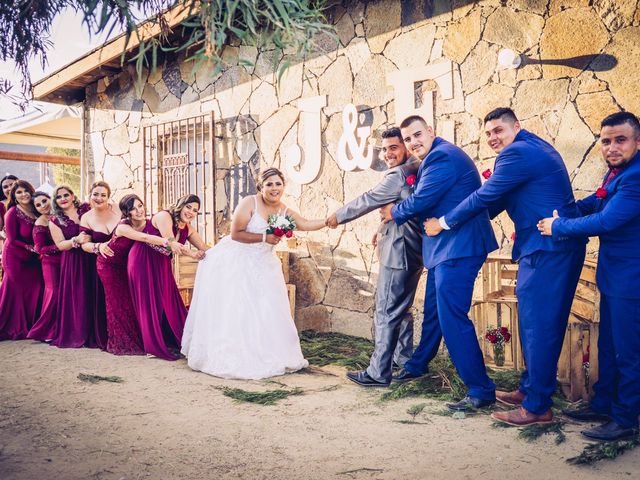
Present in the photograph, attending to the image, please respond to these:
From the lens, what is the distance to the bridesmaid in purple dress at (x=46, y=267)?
22.2ft

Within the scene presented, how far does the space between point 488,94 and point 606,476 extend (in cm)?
358

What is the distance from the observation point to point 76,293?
667cm

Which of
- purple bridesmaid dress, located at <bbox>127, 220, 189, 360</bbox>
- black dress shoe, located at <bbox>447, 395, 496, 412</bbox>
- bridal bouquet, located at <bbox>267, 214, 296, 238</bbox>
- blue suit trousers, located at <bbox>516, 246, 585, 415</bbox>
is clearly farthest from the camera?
purple bridesmaid dress, located at <bbox>127, 220, 189, 360</bbox>

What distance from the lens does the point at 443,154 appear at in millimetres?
4375

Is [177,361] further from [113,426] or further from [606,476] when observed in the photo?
[606,476]

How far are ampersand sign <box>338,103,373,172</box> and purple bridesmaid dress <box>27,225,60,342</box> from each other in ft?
11.3

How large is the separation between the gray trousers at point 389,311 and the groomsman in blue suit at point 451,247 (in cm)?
18

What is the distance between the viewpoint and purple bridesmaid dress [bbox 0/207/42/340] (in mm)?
6996

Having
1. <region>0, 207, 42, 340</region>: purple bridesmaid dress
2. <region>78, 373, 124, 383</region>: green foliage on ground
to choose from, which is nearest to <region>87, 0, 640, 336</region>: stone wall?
<region>0, 207, 42, 340</region>: purple bridesmaid dress

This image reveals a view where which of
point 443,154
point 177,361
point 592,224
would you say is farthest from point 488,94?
point 177,361

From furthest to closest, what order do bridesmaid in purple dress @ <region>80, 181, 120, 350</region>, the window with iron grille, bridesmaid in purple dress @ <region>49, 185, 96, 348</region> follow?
the window with iron grille → bridesmaid in purple dress @ <region>49, 185, 96, 348</region> → bridesmaid in purple dress @ <region>80, 181, 120, 350</region>

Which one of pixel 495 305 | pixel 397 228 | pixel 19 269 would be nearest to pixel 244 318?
pixel 397 228

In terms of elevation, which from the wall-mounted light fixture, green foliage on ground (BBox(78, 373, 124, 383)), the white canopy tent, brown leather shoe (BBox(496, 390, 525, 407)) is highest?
the white canopy tent

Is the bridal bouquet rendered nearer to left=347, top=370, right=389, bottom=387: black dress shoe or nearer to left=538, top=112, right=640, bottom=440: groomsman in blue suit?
left=347, top=370, right=389, bottom=387: black dress shoe
